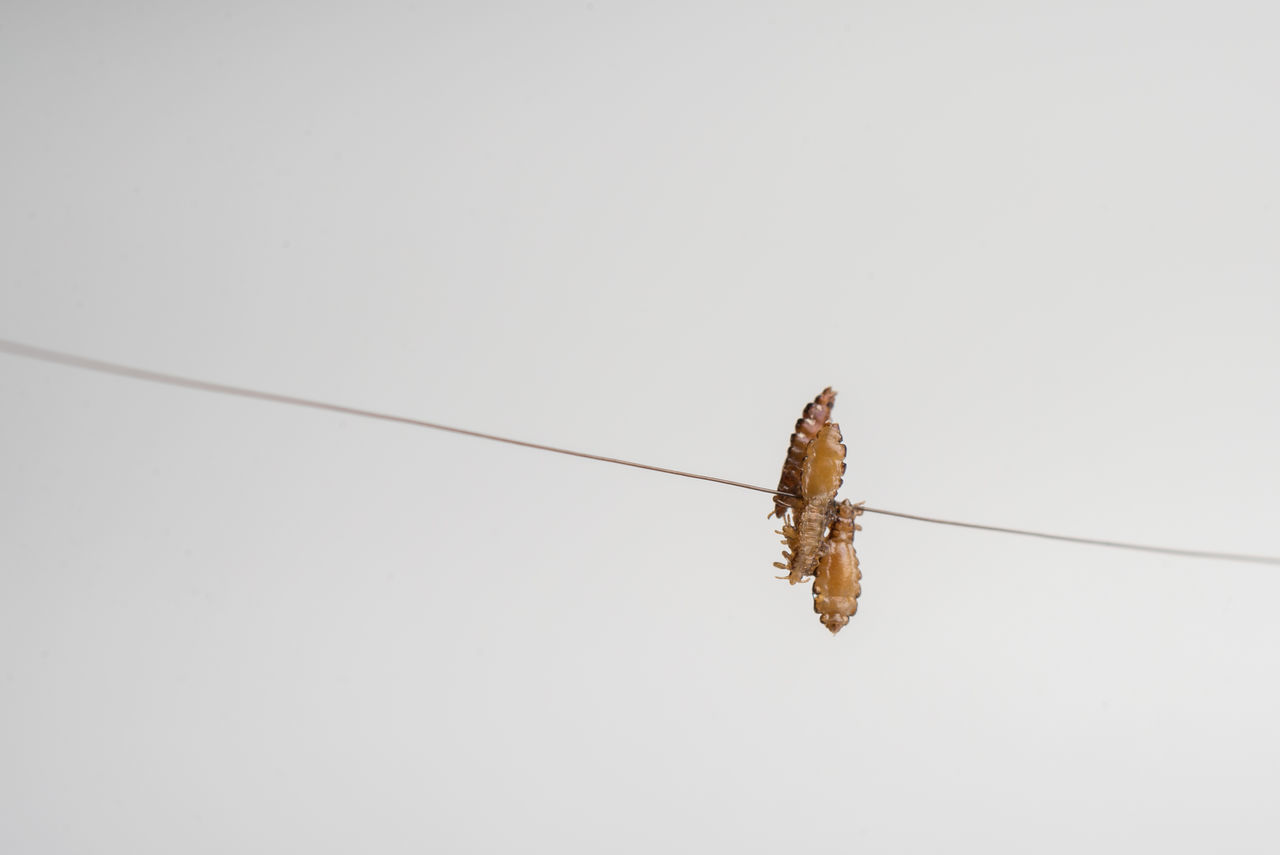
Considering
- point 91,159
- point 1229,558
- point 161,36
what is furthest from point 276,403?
point 1229,558

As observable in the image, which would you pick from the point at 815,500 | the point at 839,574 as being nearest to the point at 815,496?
the point at 815,500

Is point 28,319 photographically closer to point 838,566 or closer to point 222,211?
point 222,211

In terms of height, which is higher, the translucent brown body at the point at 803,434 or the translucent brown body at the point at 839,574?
the translucent brown body at the point at 803,434

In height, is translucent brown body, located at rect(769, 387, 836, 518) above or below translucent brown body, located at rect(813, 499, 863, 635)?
above

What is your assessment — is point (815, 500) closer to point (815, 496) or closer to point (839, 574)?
point (815, 496)

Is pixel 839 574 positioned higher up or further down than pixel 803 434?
further down
